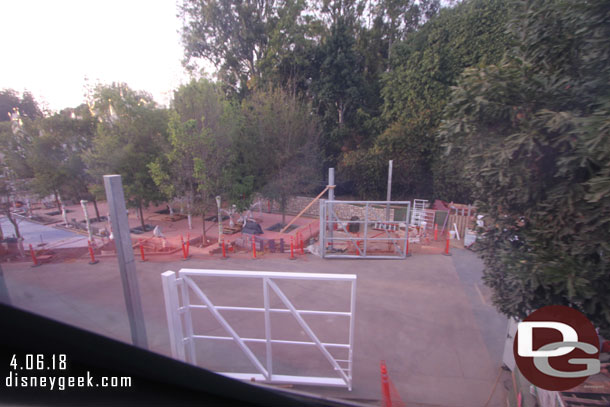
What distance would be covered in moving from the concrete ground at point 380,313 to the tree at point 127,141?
3773 mm

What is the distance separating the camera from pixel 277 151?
44.7ft

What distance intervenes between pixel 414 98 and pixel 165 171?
14359 mm

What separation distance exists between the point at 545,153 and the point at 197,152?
10.7 meters

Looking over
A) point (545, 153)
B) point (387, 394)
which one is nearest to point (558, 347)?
point (545, 153)

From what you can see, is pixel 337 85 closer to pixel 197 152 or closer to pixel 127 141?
pixel 197 152

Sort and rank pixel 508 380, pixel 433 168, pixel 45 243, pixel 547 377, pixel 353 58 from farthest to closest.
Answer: pixel 353 58 → pixel 433 168 → pixel 45 243 → pixel 508 380 → pixel 547 377

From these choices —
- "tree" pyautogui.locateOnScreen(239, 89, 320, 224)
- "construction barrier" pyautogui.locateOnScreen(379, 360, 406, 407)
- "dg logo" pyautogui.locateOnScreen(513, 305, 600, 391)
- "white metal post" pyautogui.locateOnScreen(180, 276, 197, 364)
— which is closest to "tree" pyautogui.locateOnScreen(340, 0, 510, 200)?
"tree" pyautogui.locateOnScreen(239, 89, 320, 224)

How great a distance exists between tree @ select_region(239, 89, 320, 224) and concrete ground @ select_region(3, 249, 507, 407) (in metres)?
5.00

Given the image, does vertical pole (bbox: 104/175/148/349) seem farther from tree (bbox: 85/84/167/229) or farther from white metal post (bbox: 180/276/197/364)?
tree (bbox: 85/84/167/229)

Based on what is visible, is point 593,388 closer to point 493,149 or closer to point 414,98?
point 493,149

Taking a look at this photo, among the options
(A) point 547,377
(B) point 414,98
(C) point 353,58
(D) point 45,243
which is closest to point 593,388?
(A) point 547,377

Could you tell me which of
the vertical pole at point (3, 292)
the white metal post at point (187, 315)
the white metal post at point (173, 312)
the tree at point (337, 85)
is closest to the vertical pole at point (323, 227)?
the white metal post at point (187, 315)

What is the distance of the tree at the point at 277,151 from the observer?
44.8 ft

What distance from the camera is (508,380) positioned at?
418 centimetres
